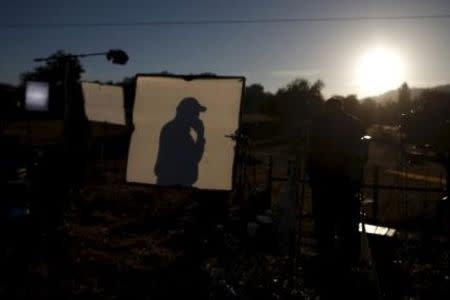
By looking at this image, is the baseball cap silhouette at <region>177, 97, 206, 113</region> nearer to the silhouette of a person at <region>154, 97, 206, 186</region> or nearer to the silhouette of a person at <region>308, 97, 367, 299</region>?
the silhouette of a person at <region>154, 97, 206, 186</region>

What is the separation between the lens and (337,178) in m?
5.40

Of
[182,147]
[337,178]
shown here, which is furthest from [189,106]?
[337,178]

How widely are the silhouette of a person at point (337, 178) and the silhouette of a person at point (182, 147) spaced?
1.69 meters

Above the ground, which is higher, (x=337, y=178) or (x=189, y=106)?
(x=189, y=106)

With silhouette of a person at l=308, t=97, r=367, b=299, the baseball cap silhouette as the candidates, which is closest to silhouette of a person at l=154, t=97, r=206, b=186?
the baseball cap silhouette

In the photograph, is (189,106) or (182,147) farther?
(182,147)

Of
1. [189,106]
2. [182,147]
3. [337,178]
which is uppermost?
[189,106]

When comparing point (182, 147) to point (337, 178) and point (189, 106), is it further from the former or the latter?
point (337, 178)

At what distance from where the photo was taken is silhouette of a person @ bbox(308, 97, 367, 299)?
17.4 feet

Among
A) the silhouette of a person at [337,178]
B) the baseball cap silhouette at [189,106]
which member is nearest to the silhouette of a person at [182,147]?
the baseball cap silhouette at [189,106]

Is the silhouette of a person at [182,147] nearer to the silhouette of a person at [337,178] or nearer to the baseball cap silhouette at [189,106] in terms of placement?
the baseball cap silhouette at [189,106]

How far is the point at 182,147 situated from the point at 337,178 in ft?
7.52

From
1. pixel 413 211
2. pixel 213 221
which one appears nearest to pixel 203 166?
pixel 213 221

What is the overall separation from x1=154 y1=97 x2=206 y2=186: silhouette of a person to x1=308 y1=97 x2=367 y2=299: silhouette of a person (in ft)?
5.53
